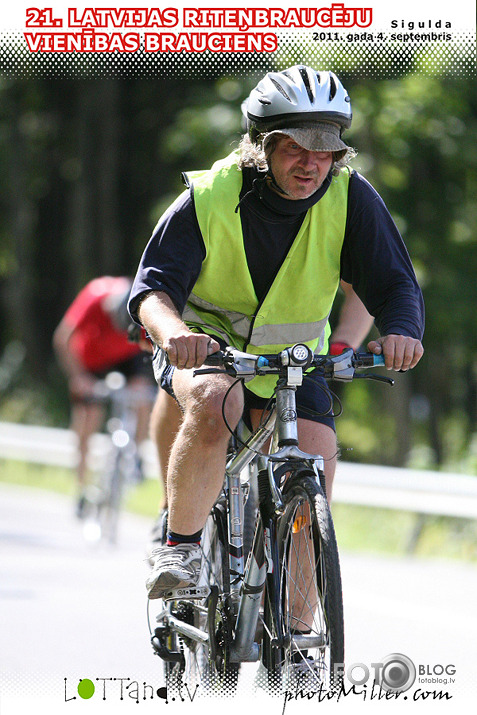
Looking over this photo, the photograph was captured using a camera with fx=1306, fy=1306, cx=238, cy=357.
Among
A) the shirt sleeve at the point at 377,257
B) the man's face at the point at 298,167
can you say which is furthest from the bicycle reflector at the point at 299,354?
the man's face at the point at 298,167

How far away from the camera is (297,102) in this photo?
15.1 feet

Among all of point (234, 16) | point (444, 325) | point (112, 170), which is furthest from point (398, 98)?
point (112, 170)

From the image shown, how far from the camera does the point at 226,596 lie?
189 inches

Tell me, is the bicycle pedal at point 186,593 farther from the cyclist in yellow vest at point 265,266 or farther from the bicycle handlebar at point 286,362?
the bicycle handlebar at point 286,362

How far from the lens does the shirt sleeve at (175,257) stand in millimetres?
4715

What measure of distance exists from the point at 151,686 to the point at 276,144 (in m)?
2.28

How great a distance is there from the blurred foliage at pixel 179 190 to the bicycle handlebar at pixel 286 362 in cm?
794

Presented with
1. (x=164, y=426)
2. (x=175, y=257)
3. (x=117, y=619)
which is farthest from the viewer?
(x=117, y=619)

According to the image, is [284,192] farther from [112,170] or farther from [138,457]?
[112,170]

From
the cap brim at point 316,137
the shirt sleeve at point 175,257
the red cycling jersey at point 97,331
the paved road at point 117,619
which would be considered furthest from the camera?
the red cycling jersey at point 97,331

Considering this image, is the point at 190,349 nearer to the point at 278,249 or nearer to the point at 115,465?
the point at 278,249

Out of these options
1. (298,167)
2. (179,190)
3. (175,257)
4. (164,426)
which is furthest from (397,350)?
(179,190)

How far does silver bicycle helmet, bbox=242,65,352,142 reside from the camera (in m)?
4.61

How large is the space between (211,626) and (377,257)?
1.49 metres
